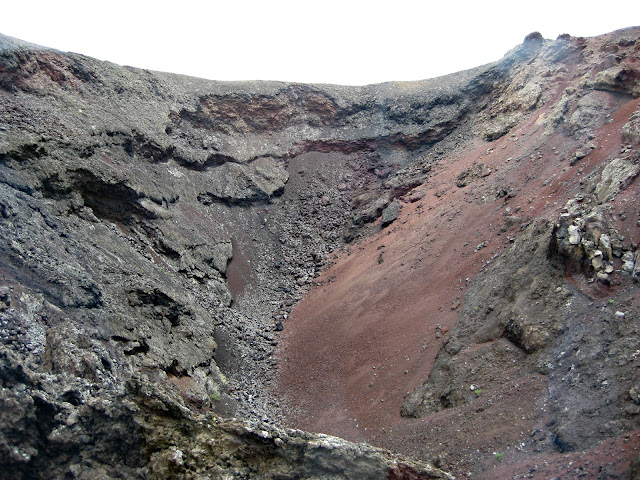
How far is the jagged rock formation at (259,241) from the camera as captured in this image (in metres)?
7.34

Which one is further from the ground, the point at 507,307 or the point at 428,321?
the point at 428,321

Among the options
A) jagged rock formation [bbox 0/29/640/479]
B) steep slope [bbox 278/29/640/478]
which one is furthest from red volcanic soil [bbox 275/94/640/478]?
jagged rock formation [bbox 0/29/640/479]

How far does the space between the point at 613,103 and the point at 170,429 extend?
18.9 meters

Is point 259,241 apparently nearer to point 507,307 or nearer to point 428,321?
point 428,321

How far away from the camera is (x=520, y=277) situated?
13539mm

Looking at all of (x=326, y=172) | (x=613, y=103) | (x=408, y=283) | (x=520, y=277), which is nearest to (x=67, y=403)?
(x=520, y=277)

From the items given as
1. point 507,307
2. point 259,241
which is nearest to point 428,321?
point 507,307

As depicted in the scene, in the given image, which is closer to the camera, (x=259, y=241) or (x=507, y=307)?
(x=507, y=307)

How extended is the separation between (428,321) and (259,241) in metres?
10.4

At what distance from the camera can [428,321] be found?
15305 mm

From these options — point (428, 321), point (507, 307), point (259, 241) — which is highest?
point (259, 241)

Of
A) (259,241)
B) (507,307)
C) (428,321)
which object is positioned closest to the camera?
(507,307)

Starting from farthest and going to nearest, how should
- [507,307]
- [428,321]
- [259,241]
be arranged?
[259,241], [428,321], [507,307]

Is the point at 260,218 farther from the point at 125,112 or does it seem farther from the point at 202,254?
the point at 125,112
